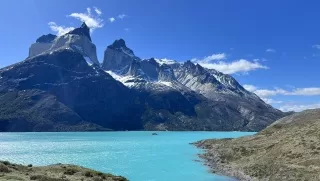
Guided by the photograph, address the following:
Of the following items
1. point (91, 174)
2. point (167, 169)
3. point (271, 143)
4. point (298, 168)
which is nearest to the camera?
point (91, 174)

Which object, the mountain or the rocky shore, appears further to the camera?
the mountain

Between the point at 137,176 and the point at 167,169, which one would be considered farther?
the point at 167,169

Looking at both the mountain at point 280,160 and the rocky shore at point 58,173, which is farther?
the mountain at point 280,160

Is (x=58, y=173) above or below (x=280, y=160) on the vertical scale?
below

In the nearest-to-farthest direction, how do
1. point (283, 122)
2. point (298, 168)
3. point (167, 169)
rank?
point (298, 168), point (167, 169), point (283, 122)

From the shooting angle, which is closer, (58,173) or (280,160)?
(58,173)

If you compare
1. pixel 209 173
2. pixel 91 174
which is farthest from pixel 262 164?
pixel 91 174

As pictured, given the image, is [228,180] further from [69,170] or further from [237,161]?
[69,170]

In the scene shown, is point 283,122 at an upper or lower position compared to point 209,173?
upper

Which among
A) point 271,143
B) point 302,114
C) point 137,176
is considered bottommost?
point 137,176
